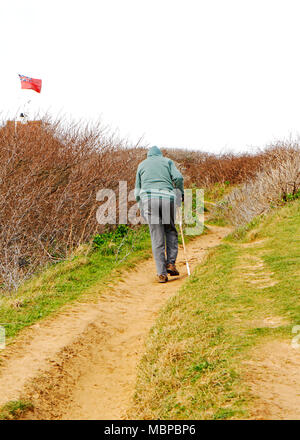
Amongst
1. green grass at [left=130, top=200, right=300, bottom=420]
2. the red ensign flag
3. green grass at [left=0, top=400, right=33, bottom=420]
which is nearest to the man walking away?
green grass at [left=130, top=200, right=300, bottom=420]

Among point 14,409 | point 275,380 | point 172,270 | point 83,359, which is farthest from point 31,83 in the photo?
point 275,380

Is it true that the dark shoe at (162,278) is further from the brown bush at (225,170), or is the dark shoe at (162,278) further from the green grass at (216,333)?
the brown bush at (225,170)

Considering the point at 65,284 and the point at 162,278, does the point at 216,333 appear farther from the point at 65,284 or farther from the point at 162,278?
the point at 65,284

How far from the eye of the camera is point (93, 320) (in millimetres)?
6418

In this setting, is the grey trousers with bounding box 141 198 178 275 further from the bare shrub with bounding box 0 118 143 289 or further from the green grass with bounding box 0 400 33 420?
the green grass with bounding box 0 400 33 420

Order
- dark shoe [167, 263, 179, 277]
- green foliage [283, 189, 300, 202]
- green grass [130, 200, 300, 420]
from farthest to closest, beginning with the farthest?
green foliage [283, 189, 300, 202] → dark shoe [167, 263, 179, 277] → green grass [130, 200, 300, 420]

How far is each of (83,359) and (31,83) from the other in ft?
40.6

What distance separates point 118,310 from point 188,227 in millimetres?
7901

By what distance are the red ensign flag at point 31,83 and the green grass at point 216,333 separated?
9828 millimetres

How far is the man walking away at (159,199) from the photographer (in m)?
8.23

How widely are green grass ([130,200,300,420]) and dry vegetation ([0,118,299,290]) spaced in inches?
129

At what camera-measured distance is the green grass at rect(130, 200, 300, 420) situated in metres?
3.66

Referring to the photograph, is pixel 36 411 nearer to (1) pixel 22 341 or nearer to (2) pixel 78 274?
(1) pixel 22 341

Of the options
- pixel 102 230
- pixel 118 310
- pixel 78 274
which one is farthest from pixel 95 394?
pixel 102 230
